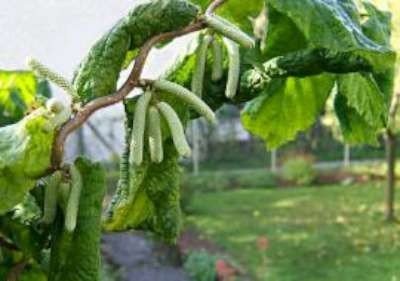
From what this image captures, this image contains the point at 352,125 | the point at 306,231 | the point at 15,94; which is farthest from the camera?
the point at 306,231

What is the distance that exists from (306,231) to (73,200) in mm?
6751

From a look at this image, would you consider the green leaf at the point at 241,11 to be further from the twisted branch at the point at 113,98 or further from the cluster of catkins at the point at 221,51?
the twisted branch at the point at 113,98

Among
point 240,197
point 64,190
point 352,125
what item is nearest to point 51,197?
point 64,190

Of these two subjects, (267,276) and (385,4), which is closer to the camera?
(385,4)

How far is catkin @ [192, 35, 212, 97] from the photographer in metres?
0.74

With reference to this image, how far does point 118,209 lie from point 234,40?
0.17 meters

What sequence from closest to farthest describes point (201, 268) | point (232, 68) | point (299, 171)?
point (232, 68), point (201, 268), point (299, 171)

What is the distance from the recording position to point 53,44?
351cm

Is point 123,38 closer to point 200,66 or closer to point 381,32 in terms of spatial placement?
point 200,66

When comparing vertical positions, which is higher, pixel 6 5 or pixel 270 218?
pixel 6 5

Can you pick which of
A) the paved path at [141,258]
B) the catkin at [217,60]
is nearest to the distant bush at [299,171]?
the paved path at [141,258]

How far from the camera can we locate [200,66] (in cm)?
74

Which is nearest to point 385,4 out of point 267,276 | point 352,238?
point 267,276

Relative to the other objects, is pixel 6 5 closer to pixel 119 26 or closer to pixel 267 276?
pixel 119 26
